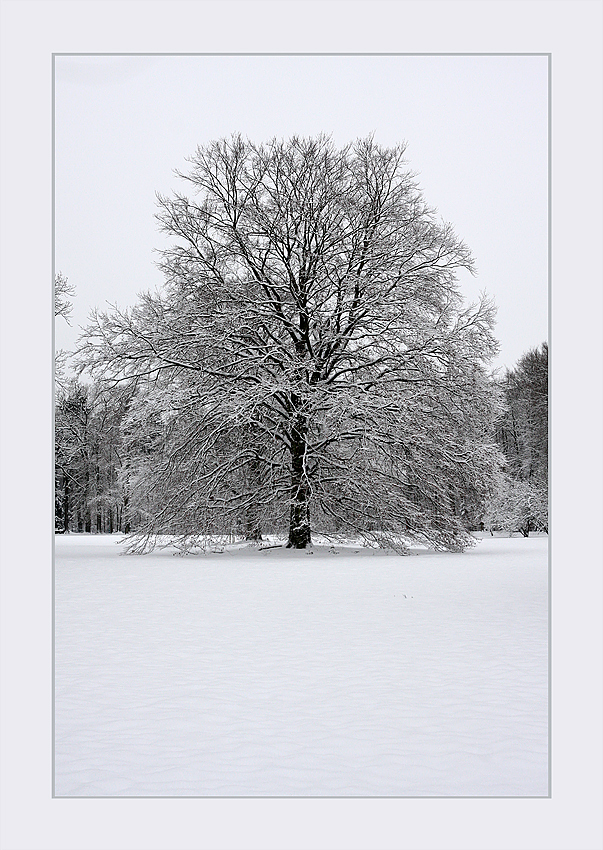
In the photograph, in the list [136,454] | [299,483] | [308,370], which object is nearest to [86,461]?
[136,454]

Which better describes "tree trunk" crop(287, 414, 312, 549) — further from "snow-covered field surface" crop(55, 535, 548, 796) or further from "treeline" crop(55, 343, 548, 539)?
"snow-covered field surface" crop(55, 535, 548, 796)

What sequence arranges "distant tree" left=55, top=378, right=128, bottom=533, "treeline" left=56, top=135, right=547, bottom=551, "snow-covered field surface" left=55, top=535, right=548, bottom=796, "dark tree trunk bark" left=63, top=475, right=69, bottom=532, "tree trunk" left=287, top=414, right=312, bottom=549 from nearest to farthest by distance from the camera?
"snow-covered field surface" left=55, top=535, right=548, bottom=796, "dark tree trunk bark" left=63, top=475, right=69, bottom=532, "distant tree" left=55, top=378, right=128, bottom=533, "treeline" left=56, top=135, right=547, bottom=551, "tree trunk" left=287, top=414, right=312, bottom=549

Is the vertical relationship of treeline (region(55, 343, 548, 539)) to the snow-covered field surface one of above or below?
above

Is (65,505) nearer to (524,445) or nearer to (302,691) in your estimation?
(302,691)

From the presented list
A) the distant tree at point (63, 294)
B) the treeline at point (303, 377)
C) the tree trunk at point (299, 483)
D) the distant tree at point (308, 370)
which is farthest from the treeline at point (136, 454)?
the distant tree at point (63, 294)

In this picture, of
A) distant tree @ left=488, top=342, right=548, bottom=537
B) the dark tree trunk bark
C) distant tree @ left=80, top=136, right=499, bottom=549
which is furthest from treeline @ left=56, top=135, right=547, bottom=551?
the dark tree trunk bark

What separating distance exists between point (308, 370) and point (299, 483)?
234 centimetres

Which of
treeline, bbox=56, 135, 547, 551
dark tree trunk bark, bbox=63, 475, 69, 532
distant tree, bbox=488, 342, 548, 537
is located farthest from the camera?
treeline, bbox=56, 135, 547, 551

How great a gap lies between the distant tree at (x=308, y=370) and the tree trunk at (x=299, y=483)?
4cm

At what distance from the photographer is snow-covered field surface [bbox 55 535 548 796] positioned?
3.97 meters

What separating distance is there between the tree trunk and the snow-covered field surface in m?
6.65
